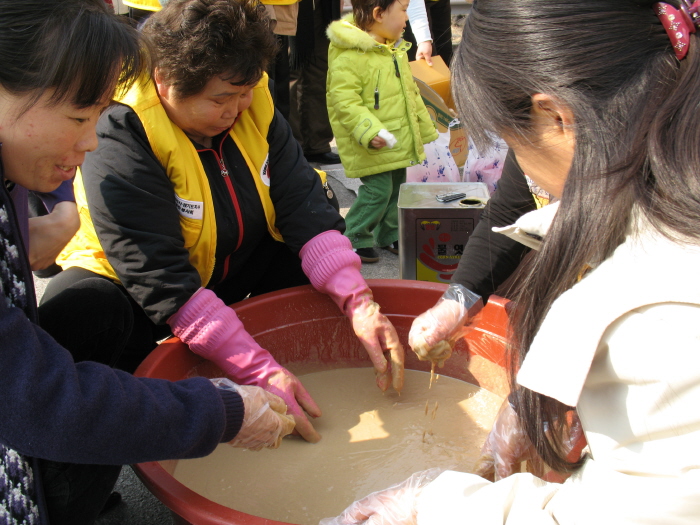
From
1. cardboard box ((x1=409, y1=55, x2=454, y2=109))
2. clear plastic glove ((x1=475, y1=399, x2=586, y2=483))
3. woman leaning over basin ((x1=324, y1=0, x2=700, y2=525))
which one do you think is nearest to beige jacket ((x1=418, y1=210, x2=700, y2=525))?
woman leaning over basin ((x1=324, y1=0, x2=700, y2=525))

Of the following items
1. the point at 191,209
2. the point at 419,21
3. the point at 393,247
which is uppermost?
the point at 419,21

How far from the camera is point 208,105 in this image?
4.55 feet

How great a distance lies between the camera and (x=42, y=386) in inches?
33.4

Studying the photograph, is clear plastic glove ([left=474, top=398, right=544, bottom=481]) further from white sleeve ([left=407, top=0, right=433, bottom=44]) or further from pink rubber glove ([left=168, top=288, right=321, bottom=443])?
white sleeve ([left=407, top=0, right=433, bottom=44])

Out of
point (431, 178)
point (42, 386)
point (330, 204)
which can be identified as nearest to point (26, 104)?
Answer: point (42, 386)

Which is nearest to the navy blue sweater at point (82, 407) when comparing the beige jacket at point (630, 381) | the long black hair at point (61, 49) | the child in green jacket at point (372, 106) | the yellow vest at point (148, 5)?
the long black hair at point (61, 49)

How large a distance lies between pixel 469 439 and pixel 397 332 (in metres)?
0.38

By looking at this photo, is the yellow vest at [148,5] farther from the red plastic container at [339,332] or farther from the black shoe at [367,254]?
the black shoe at [367,254]

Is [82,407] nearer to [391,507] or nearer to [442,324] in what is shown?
[391,507]

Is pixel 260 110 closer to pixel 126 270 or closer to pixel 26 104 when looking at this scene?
pixel 126 270

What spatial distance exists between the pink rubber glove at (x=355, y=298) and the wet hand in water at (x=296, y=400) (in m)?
0.22

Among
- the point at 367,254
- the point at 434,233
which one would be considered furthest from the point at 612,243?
the point at 367,254

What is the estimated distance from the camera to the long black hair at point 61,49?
0.88 m

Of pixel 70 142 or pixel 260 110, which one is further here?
pixel 260 110
